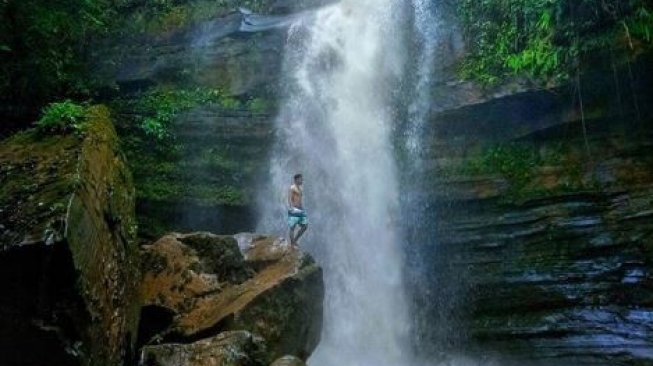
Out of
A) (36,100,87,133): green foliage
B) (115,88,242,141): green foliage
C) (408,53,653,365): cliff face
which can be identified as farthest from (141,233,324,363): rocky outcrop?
(115,88,242,141): green foliage

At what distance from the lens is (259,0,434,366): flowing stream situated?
10531mm

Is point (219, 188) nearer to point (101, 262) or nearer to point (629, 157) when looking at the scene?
point (101, 262)

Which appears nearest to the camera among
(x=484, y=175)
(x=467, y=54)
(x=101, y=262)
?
(x=101, y=262)

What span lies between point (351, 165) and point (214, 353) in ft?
23.1

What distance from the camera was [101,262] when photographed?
6438 millimetres

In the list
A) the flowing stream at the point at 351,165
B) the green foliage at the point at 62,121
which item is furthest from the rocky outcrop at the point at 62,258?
the flowing stream at the point at 351,165

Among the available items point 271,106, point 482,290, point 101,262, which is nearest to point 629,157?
point 482,290

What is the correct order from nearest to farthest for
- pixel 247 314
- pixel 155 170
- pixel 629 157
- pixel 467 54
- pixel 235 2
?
pixel 247 314 < pixel 629 157 < pixel 467 54 < pixel 155 170 < pixel 235 2

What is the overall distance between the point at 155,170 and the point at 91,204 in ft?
21.0

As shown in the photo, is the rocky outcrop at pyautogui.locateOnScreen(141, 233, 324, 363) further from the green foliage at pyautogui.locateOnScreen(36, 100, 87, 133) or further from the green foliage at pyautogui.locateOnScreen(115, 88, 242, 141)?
the green foliage at pyautogui.locateOnScreen(115, 88, 242, 141)

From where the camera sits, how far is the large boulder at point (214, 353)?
19.4ft

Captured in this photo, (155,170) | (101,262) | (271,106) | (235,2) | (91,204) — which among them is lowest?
(101,262)

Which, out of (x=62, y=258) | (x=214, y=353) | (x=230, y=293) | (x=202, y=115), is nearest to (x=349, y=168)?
(x=202, y=115)

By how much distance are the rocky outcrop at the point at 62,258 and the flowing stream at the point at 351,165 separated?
3.99m
